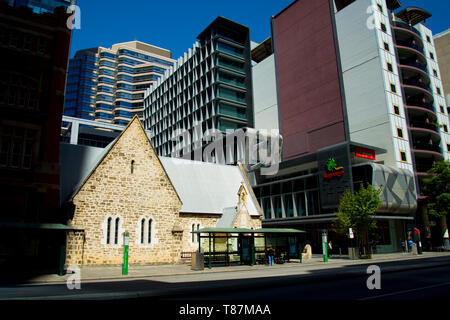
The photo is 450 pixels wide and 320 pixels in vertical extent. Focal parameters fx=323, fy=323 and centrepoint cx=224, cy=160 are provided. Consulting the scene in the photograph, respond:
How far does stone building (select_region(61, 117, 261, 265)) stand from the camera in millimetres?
25484

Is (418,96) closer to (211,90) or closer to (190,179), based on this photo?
(211,90)

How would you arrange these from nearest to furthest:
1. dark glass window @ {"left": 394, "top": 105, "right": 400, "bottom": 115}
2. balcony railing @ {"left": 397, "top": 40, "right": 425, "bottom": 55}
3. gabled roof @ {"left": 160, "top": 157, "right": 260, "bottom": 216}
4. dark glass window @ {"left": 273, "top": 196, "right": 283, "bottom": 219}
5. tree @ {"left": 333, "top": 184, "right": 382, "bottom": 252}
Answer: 1. tree @ {"left": 333, "top": 184, "right": 382, "bottom": 252}
2. gabled roof @ {"left": 160, "top": 157, "right": 260, "bottom": 216}
3. dark glass window @ {"left": 394, "top": 105, "right": 400, "bottom": 115}
4. dark glass window @ {"left": 273, "top": 196, "right": 283, "bottom": 219}
5. balcony railing @ {"left": 397, "top": 40, "right": 425, "bottom": 55}

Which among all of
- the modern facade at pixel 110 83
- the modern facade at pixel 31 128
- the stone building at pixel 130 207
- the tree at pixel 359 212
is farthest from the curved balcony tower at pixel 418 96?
the modern facade at pixel 110 83

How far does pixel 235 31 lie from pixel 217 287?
79.8 m

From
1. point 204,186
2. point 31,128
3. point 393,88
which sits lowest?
point 204,186

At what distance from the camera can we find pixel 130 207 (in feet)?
91.6

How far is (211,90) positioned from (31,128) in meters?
57.2

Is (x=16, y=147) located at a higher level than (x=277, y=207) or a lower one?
higher

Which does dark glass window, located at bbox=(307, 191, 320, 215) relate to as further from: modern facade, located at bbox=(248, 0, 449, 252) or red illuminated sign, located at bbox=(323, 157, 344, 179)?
red illuminated sign, located at bbox=(323, 157, 344, 179)

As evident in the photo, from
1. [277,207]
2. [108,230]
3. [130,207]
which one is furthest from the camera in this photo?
[277,207]

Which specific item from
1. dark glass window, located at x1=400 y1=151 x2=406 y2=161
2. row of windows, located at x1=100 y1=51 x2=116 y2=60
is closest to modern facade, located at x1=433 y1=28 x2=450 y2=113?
dark glass window, located at x1=400 y1=151 x2=406 y2=161

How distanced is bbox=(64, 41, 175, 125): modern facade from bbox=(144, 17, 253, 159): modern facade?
35.4 metres

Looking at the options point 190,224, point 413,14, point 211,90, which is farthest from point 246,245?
point 413,14
